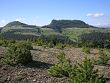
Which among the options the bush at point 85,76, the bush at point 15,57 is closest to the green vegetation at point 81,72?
the bush at point 85,76

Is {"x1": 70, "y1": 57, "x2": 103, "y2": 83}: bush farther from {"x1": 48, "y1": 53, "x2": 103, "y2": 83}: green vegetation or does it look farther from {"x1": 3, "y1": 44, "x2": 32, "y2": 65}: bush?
{"x1": 3, "y1": 44, "x2": 32, "y2": 65}: bush

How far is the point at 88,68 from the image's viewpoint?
14258 mm

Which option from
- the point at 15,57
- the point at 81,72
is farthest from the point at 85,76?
the point at 15,57

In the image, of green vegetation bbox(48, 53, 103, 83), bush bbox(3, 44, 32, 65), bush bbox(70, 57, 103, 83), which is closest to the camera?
bush bbox(70, 57, 103, 83)

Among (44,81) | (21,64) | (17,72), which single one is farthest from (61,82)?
(21,64)

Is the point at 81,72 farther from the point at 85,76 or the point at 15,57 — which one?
the point at 15,57

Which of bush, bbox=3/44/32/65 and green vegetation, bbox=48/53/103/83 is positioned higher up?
bush, bbox=3/44/32/65

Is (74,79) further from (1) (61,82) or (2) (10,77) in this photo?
(2) (10,77)

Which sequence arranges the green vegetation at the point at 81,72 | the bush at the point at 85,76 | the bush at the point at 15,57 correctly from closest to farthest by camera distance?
the bush at the point at 85,76, the green vegetation at the point at 81,72, the bush at the point at 15,57

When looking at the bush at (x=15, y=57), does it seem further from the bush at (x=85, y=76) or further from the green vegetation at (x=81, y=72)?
the bush at (x=85, y=76)

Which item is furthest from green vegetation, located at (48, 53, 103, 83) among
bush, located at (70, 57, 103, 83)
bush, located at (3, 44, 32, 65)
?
bush, located at (3, 44, 32, 65)

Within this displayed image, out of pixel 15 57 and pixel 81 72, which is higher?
pixel 15 57

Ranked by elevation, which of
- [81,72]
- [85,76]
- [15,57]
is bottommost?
[85,76]

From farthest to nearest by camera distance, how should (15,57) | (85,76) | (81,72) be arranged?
1. (15,57)
2. (81,72)
3. (85,76)
